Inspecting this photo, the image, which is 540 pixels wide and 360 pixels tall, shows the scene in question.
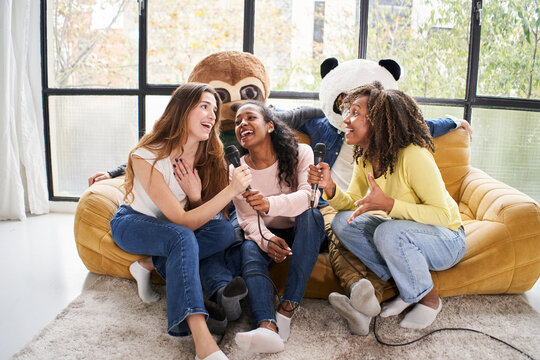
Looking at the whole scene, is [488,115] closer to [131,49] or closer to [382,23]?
[382,23]

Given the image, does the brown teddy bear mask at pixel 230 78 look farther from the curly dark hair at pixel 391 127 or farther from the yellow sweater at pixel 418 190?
the yellow sweater at pixel 418 190

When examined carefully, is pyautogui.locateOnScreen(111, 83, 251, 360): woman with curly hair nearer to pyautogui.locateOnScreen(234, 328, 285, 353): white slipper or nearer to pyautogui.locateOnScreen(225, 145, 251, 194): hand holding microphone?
pyautogui.locateOnScreen(225, 145, 251, 194): hand holding microphone

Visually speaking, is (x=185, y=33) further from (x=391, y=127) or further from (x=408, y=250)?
(x=408, y=250)

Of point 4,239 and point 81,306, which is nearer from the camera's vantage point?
point 81,306

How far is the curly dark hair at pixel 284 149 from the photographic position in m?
1.70

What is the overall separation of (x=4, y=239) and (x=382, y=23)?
266 centimetres

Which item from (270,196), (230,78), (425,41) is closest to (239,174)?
(270,196)

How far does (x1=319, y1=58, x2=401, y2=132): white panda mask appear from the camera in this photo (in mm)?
2045

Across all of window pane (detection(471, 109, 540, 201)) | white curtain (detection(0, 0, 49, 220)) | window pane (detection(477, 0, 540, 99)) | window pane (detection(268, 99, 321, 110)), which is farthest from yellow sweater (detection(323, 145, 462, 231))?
white curtain (detection(0, 0, 49, 220))

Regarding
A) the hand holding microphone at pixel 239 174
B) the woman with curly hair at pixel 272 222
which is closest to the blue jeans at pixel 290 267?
the woman with curly hair at pixel 272 222

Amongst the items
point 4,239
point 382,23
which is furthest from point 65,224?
point 382,23

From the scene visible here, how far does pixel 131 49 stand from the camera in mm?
2883

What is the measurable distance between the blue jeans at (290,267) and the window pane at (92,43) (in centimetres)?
→ 193

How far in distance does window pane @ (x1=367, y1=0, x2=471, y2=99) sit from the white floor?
1406mm
